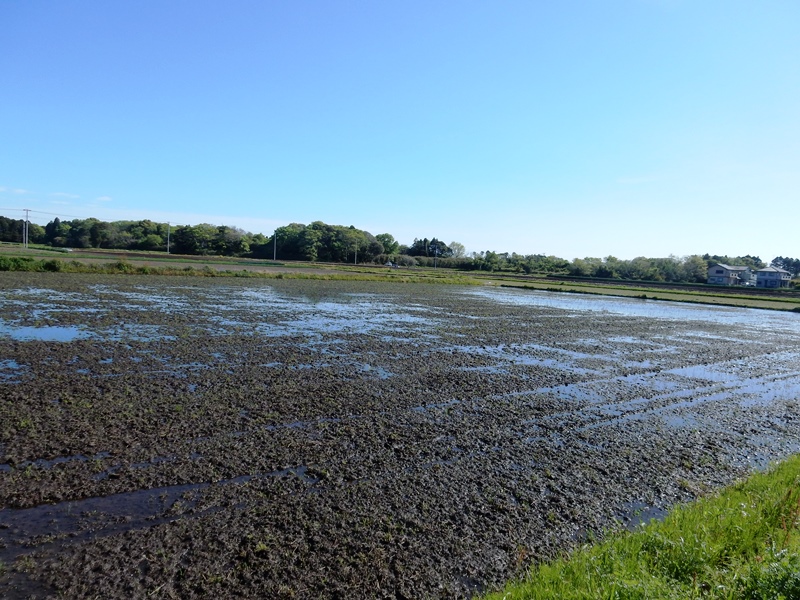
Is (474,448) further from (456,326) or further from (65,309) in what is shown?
(65,309)

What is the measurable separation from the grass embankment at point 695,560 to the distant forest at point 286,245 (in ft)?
308

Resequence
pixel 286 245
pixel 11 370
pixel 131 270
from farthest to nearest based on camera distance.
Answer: pixel 286 245, pixel 131 270, pixel 11 370

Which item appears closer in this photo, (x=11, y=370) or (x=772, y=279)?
(x=11, y=370)

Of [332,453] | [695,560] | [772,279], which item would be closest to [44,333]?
[332,453]

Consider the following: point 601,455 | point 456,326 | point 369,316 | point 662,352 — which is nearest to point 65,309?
point 369,316

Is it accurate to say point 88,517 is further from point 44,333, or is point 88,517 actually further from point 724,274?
point 724,274

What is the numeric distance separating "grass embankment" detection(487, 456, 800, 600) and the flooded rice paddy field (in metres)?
0.50

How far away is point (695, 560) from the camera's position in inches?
170

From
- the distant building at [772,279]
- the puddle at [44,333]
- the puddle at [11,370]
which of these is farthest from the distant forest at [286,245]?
the puddle at [11,370]

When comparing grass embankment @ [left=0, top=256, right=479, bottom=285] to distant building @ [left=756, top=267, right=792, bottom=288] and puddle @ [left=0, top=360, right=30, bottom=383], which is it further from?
distant building @ [left=756, top=267, right=792, bottom=288]

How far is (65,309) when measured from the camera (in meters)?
20.0

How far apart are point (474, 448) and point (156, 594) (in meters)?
4.80

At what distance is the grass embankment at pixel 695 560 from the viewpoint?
369 cm

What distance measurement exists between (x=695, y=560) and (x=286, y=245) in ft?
343
